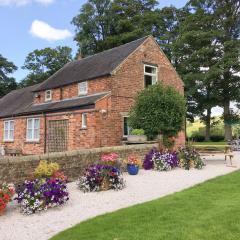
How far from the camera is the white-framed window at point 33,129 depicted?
85.8ft

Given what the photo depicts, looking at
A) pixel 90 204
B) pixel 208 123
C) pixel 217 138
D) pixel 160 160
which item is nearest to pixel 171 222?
pixel 90 204

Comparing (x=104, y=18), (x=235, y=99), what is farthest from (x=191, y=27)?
(x=104, y=18)

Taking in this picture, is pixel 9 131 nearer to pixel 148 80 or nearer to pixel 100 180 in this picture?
pixel 148 80

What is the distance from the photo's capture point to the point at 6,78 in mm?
60438

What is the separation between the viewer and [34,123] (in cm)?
2661

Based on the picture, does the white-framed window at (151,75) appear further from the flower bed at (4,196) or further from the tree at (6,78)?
the tree at (6,78)

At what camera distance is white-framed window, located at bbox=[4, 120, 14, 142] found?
96.1 feet

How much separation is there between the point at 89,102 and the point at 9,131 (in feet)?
39.8

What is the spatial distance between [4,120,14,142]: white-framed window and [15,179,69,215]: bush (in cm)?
2122

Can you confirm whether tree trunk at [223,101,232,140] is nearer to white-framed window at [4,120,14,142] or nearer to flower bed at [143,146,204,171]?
white-framed window at [4,120,14,142]

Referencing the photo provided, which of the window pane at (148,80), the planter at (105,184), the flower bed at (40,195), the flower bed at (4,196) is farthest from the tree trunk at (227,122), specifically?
the flower bed at (4,196)

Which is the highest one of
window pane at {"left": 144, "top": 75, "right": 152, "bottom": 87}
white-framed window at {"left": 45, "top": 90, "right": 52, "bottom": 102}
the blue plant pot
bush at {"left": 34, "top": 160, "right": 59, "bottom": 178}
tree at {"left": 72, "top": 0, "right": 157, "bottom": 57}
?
tree at {"left": 72, "top": 0, "right": 157, "bottom": 57}

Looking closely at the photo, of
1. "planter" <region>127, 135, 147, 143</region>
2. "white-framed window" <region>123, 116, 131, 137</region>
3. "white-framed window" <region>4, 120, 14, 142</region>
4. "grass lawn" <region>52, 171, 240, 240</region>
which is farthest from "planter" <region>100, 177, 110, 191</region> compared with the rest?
"white-framed window" <region>4, 120, 14, 142</region>

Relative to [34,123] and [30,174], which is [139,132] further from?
[34,123]
